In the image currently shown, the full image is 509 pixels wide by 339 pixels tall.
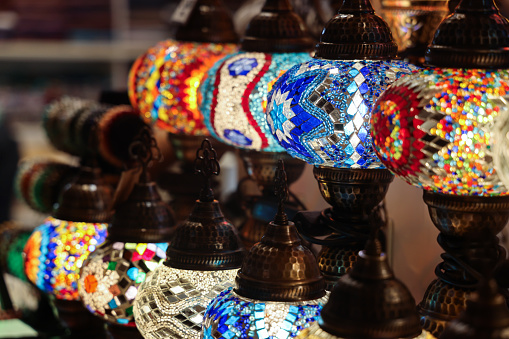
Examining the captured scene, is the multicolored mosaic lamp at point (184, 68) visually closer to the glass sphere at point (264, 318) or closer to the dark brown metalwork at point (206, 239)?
the dark brown metalwork at point (206, 239)

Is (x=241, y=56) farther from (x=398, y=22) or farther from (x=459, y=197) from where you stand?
(x=459, y=197)

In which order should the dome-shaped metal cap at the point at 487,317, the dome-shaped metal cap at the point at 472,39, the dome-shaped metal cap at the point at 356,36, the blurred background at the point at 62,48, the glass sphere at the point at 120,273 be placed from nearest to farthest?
the dome-shaped metal cap at the point at 487,317
the dome-shaped metal cap at the point at 472,39
the dome-shaped metal cap at the point at 356,36
the glass sphere at the point at 120,273
the blurred background at the point at 62,48

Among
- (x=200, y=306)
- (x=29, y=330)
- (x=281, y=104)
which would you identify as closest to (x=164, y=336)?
(x=200, y=306)

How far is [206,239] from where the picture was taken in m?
0.90

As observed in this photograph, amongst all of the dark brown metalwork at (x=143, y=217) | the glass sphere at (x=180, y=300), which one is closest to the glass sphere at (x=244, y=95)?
the dark brown metalwork at (x=143, y=217)

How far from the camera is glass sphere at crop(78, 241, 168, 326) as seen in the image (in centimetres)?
103

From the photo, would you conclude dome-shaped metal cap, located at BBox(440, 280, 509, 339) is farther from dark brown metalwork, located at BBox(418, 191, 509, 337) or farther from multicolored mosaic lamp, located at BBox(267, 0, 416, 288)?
multicolored mosaic lamp, located at BBox(267, 0, 416, 288)

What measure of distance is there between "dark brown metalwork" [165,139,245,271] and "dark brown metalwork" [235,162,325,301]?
11 centimetres

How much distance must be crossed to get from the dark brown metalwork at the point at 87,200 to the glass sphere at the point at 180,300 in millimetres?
323

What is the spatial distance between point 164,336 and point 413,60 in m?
0.48

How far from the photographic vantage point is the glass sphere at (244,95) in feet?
3.45

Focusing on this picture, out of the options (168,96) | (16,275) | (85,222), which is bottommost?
(16,275)

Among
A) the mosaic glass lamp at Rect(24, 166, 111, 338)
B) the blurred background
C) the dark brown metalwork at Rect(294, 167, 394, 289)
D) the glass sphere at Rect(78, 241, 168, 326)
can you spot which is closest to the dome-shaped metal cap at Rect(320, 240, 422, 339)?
the dark brown metalwork at Rect(294, 167, 394, 289)

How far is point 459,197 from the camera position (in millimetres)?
756
